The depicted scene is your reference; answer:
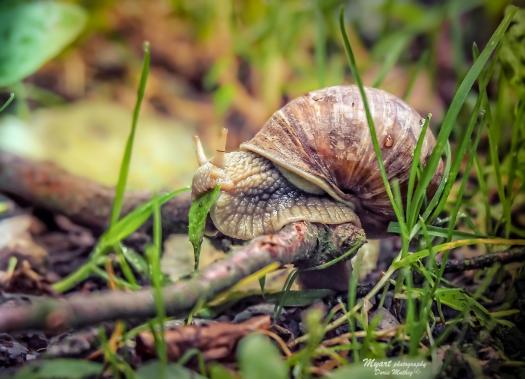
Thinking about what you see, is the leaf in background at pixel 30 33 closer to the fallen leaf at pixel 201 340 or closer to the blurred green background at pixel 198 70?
the blurred green background at pixel 198 70

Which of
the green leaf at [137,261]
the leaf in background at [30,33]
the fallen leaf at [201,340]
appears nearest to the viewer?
the fallen leaf at [201,340]

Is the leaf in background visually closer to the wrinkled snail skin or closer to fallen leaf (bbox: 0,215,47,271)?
fallen leaf (bbox: 0,215,47,271)

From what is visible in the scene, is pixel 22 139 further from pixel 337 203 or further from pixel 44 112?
pixel 337 203

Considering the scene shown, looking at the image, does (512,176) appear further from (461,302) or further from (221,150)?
(221,150)

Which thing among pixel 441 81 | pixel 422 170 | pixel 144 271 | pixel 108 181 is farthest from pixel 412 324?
pixel 441 81

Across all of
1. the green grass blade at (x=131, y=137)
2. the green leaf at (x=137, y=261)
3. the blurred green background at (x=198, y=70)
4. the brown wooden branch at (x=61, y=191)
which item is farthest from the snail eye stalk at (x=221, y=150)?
the blurred green background at (x=198, y=70)

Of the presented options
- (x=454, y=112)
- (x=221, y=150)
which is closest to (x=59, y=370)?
(x=221, y=150)
